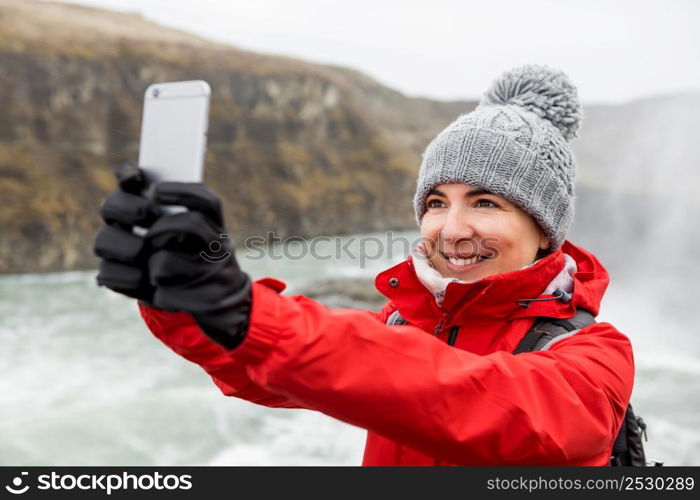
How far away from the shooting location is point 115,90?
40.6 metres

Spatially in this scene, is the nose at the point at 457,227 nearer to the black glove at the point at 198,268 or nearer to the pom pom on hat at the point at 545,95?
the pom pom on hat at the point at 545,95

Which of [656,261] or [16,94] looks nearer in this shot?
[656,261]

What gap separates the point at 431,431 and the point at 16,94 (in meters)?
42.9

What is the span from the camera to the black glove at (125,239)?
1154mm

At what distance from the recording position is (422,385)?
1173mm

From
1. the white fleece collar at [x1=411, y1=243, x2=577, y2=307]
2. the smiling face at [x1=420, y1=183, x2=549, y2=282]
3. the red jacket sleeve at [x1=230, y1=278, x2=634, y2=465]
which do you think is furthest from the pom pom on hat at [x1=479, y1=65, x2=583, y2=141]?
the red jacket sleeve at [x1=230, y1=278, x2=634, y2=465]

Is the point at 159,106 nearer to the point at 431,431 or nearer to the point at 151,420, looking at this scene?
the point at 431,431

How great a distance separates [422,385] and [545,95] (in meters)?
1.43

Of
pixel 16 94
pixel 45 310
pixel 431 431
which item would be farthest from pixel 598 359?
pixel 16 94

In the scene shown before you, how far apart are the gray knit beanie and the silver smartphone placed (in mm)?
960

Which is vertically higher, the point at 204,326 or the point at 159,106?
the point at 159,106

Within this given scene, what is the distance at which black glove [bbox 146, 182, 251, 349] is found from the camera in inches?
42.6

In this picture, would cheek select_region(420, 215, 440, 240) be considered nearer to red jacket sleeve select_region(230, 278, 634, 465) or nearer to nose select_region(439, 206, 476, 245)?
nose select_region(439, 206, 476, 245)

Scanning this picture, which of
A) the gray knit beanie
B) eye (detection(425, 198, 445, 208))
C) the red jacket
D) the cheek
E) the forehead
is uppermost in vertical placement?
the gray knit beanie
